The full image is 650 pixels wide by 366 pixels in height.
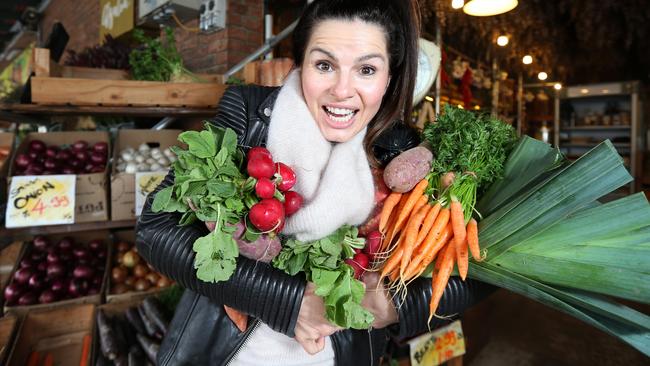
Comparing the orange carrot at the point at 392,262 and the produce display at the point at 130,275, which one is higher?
the orange carrot at the point at 392,262

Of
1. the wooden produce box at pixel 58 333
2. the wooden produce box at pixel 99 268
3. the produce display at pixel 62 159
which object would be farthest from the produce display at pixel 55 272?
the produce display at pixel 62 159

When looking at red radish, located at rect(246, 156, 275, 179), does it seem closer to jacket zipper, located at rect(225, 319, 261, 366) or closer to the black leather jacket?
the black leather jacket

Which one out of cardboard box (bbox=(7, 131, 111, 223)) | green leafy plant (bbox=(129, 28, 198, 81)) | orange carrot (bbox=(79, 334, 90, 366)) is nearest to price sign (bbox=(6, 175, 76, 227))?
cardboard box (bbox=(7, 131, 111, 223))

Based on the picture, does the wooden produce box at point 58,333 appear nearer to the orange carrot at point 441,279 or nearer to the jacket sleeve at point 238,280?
the jacket sleeve at point 238,280

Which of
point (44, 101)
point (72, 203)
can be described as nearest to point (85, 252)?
point (72, 203)

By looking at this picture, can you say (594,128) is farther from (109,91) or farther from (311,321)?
(311,321)

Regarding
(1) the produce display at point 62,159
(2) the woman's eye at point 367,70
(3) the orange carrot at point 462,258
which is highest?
(2) the woman's eye at point 367,70

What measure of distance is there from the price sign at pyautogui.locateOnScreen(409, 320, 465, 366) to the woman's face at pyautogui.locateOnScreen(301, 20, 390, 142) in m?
1.40

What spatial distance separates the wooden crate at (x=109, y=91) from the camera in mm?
2010

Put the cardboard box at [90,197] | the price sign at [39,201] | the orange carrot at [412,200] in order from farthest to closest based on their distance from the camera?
the cardboard box at [90,197] → the price sign at [39,201] → the orange carrot at [412,200]

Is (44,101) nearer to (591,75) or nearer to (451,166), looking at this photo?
(451,166)

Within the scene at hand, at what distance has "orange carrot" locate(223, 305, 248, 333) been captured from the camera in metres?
1.04

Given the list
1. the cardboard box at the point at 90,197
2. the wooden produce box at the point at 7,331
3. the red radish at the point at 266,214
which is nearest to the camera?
the red radish at the point at 266,214

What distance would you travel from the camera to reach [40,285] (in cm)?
219
